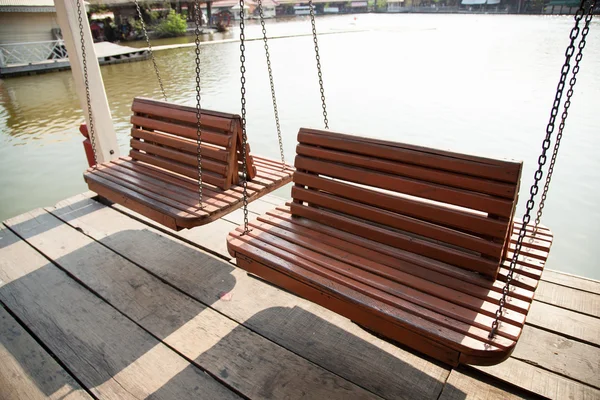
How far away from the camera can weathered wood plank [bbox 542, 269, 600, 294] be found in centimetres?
251

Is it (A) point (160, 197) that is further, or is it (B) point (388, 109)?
(B) point (388, 109)

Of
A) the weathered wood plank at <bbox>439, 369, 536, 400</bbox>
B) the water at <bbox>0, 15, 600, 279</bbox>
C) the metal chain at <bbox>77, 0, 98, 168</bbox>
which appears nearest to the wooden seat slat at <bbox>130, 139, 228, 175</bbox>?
the metal chain at <bbox>77, 0, 98, 168</bbox>

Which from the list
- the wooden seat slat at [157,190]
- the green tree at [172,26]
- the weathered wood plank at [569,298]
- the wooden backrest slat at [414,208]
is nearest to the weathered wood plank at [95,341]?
the wooden seat slat at [157,190]

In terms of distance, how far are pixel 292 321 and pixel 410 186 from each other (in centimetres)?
108

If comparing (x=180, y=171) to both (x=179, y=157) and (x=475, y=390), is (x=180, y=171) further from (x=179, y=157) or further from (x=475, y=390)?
(x=475, y=390)

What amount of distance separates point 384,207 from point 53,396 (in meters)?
1.93

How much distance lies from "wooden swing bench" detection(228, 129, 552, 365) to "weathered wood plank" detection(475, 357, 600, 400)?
522 millimetres

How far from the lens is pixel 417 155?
1.93 meters

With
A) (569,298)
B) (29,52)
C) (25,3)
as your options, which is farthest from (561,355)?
(25,3)

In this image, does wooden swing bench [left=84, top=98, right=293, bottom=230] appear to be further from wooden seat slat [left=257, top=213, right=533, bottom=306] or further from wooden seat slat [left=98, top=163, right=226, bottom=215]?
wooden seat slat [left=257, top=213, right=533, bottom=306]

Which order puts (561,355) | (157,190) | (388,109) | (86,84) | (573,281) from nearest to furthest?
(561,355)
(573,281)
(157,190)
(86,84)
(388,109)

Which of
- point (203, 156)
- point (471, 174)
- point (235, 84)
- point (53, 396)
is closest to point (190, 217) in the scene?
point (203, 156)

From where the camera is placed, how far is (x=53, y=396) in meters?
1.92

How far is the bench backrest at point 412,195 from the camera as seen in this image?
175 centimetres
